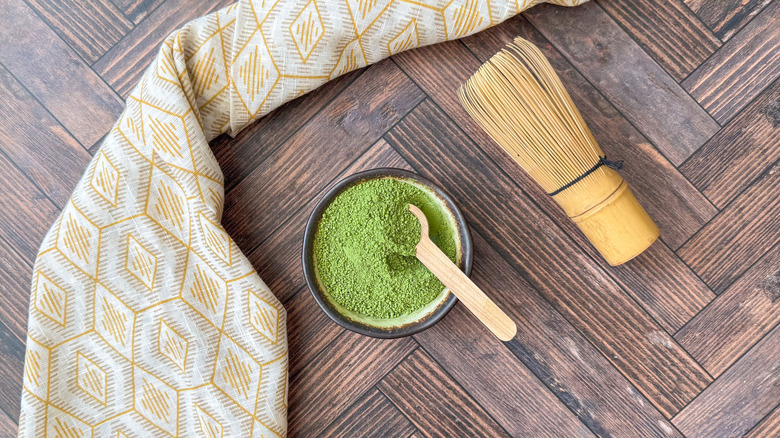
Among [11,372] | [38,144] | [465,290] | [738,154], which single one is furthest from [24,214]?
[738,154]

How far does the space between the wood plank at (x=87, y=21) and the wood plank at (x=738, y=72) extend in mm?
764

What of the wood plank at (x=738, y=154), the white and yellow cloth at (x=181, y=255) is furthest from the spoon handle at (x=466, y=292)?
the wood plank at (x=738, y=154)

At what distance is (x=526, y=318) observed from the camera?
70cm

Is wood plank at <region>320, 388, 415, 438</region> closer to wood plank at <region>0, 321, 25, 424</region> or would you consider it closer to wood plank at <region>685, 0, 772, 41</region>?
wood plank at <region>0, 321, 25, 424</region>

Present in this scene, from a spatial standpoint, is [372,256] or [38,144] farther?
[38,144]

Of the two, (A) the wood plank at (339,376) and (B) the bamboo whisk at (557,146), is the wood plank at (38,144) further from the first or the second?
(B) the bamboo whisk at (557,146)

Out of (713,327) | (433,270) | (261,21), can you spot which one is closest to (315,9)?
(261,21)

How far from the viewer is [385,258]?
0.63 m

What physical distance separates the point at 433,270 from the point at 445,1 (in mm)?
332

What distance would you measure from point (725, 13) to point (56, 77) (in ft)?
2.93

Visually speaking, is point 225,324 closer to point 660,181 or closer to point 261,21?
point 261,21

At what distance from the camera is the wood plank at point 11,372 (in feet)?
2.37

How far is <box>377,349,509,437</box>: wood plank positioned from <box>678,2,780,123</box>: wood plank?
19.4 inches

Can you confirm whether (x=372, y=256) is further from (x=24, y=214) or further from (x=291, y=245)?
(x=24, y=214)
